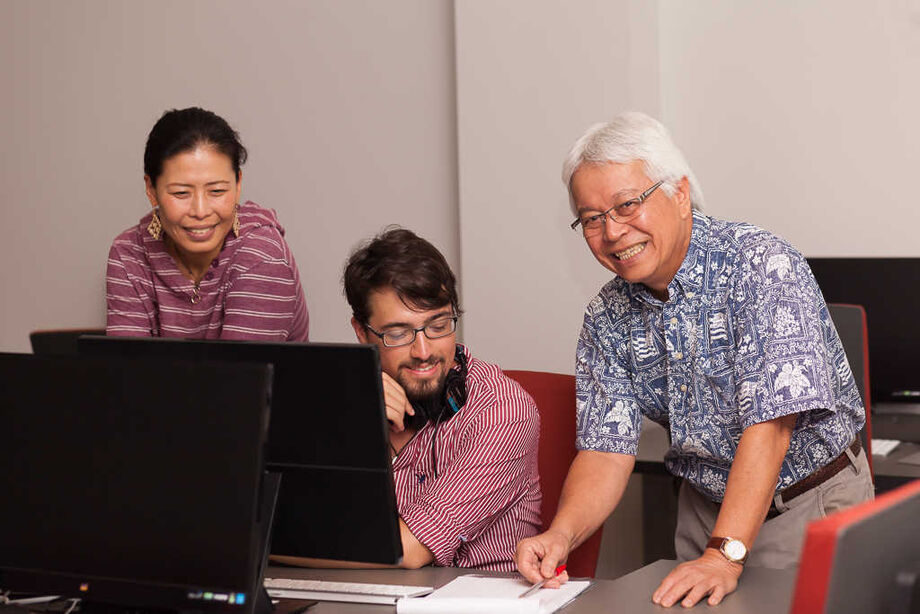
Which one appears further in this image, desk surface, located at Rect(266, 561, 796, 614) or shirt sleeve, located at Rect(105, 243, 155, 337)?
shirt sleeve, located at Rect(105, 243, 155, 337)

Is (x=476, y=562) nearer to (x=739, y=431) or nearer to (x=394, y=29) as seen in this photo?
(x=739, y=431)

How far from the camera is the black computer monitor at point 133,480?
54.8 inches

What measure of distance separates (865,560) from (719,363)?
0.99 metres

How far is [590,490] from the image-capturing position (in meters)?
2.04

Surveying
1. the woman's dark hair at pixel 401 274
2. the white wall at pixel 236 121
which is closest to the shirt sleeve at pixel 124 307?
the woman's dark hair at pixel 401 274

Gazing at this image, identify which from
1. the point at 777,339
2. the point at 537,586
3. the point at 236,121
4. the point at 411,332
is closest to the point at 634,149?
the point at 777,339

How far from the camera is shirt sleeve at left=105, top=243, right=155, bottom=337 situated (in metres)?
2.49

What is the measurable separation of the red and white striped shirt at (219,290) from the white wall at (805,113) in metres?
1.41

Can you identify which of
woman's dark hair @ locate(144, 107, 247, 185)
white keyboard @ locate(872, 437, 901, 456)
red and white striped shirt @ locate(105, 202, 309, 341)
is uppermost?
woman's dark hair @ locate(144, 107, 247, 185)

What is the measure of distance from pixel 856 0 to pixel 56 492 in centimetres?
261

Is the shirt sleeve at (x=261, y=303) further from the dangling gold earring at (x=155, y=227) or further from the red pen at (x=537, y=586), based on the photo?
the red pen at (x=537, y=586)

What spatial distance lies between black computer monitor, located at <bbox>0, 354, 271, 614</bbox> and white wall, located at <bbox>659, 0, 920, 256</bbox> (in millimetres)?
2232

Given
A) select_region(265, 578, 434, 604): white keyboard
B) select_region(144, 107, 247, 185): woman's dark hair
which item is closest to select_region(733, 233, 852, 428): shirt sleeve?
select_region(265, 578, 434, 604): white keyboard

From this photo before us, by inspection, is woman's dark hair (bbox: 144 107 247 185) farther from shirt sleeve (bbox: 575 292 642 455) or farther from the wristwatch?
the wristwatch
